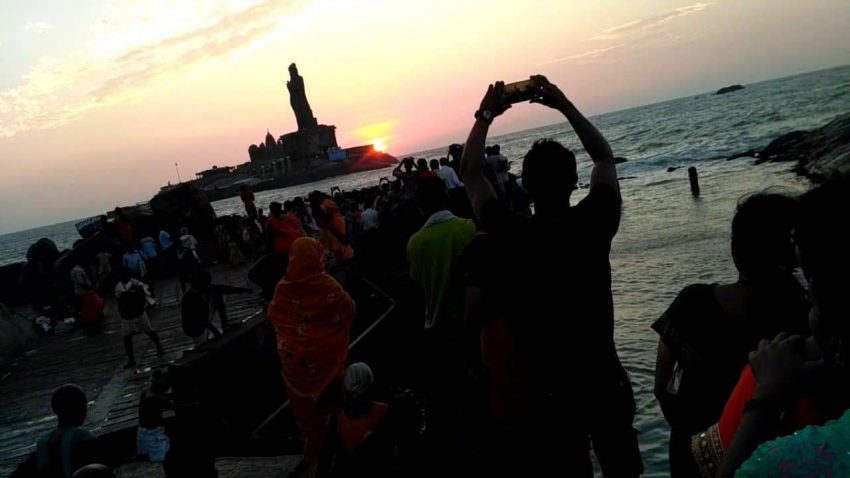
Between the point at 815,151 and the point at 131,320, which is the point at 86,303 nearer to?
the point at 131,320

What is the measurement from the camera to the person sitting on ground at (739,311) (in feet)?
6.11

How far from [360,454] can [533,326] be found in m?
1.76

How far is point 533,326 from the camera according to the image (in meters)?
2.57

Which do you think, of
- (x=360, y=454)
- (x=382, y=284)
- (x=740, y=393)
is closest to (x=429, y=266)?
(x=360, y=454)

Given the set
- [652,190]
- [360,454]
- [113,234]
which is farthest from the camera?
[652,190]

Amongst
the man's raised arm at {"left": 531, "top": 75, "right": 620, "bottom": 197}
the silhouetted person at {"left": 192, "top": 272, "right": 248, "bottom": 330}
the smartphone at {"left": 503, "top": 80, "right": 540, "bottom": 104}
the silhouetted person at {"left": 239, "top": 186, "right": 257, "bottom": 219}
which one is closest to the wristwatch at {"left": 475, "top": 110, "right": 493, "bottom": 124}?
the smartphone at {"left": 503, "top": 80, "right": 540, "bottom": 104}

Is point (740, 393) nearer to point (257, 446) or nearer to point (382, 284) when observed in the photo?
point (257, 446)

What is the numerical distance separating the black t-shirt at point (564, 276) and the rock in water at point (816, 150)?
1798cm

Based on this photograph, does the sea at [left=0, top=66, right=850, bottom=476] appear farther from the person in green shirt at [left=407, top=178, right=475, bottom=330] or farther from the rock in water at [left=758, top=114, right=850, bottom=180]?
the person in green shirt at [left=407, top=178, right=475, bottom=330]

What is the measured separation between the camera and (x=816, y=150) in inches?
890

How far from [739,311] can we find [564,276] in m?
0.72

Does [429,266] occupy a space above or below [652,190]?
above

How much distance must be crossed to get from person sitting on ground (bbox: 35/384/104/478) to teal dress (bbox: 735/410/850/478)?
400cm

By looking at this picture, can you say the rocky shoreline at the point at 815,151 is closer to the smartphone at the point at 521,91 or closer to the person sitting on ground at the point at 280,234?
the person sitting on ground at the point at 280,234
